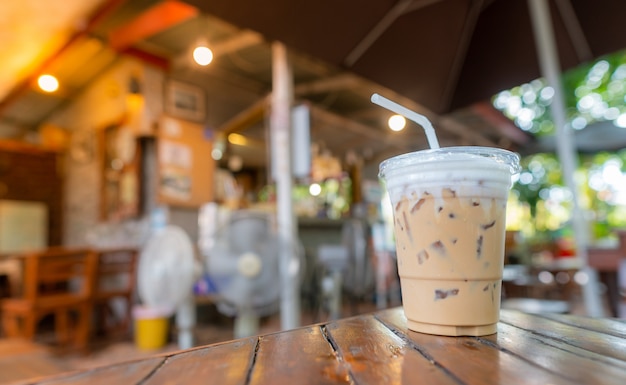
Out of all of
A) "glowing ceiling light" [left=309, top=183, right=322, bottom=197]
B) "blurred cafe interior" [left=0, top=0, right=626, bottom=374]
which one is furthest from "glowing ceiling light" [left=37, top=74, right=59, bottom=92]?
"glowing ceiling light" [left=309, top=183, right=322, bottom=197]

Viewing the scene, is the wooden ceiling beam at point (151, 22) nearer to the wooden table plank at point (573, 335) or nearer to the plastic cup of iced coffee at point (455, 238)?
the plastic cup of iced coffee at point (455, 238)

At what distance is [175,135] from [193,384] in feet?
15.0

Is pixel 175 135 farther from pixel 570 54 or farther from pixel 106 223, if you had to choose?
pixel 570 54

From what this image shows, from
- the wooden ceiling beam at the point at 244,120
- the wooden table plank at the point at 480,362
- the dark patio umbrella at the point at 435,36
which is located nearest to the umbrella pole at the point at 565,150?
the dark patio umbrella at the point at 435,36

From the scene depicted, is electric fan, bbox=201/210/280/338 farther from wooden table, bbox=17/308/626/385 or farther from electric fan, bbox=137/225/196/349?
wooden table, bbox=17/308/626/385

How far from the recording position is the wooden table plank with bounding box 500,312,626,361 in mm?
622

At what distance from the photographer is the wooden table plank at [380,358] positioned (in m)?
0.49

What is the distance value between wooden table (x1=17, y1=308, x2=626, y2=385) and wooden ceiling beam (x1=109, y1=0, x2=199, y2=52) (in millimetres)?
3855

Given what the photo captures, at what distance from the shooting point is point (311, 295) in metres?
5.03

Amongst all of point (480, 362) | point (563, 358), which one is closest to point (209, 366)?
point (480, 362)

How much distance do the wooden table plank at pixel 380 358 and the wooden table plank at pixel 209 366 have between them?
5.7 inches

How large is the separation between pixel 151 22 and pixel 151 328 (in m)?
3.13

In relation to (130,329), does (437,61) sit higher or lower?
higher

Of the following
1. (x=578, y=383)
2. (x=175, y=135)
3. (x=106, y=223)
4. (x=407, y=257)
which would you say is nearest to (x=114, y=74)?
(x=175, y=135)
